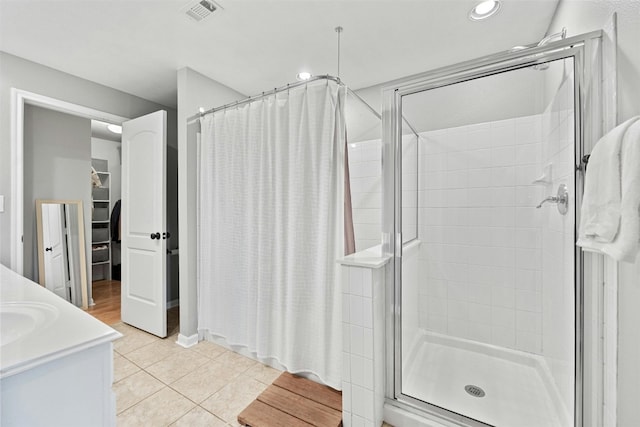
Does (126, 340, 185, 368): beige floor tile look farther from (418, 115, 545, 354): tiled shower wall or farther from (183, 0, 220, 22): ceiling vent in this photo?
(183, 0, 220, 22): ceiling vent

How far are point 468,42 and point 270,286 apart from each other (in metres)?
2.27

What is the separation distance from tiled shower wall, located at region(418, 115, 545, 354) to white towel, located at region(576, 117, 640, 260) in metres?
0.97

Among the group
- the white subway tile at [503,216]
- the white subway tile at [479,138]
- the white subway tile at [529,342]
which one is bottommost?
the white subway tile at [529,342]

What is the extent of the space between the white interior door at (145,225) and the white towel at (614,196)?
9.16 feet

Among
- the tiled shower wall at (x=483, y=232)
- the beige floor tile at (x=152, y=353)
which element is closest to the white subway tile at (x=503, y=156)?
the tiled shower wall at (x=483, y=232)

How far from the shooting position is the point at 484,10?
1.69 meters

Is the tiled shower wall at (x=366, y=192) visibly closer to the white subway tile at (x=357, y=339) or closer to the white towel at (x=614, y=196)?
the white subway tile at (x=357, y=339)

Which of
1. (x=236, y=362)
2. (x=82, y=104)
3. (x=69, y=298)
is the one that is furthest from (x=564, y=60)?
(x=69, y=298)

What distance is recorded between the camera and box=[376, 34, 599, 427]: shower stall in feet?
4.17

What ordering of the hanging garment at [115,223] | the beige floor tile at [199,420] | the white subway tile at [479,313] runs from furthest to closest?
the hanging garment at [115,223] → the white subway tile at [479,313] → the beige floor tile at [199,420]

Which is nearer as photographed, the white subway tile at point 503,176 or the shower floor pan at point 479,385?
the shower floor pan at point 479,385

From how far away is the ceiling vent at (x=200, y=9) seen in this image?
1.65 m

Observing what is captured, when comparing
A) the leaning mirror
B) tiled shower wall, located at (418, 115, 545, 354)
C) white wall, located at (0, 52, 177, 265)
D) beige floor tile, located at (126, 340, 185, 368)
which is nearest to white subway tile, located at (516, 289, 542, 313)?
tiled shower wall, located at (418, 115, 545, 354)

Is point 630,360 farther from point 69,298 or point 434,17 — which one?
point 69,298
